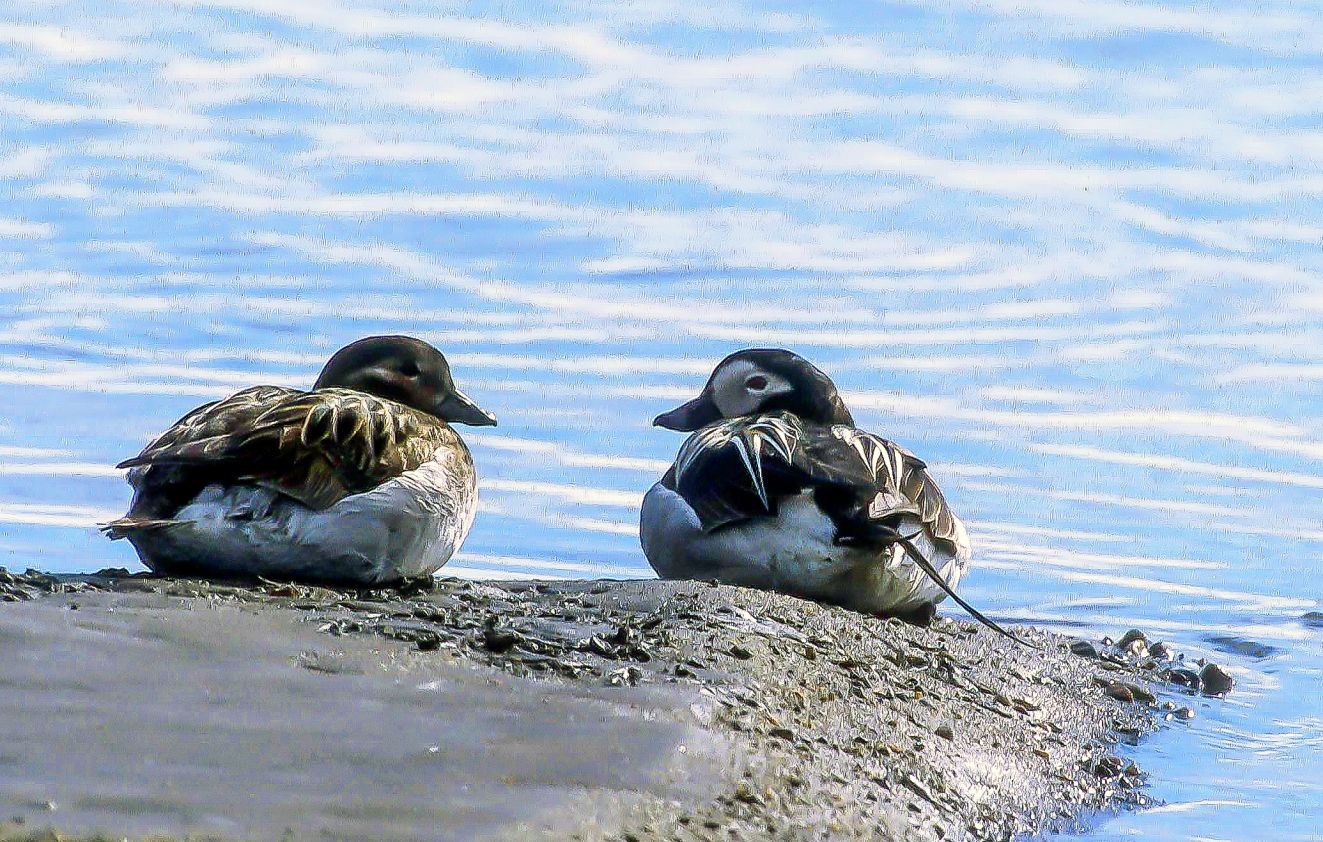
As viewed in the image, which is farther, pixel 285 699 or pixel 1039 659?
pixel 1039 659

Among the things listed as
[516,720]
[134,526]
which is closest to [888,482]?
[134,526]

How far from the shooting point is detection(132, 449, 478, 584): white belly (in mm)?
7684

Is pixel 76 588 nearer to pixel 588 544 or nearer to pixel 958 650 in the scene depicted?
pixel 958 650

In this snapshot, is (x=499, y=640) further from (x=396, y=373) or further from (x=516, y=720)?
(x=396, y=373)

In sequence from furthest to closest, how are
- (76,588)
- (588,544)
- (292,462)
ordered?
(588,544) < (292,462) < (76,588)

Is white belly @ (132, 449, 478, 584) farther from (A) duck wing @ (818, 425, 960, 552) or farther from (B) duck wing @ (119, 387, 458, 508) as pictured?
(A) duck wing @ (818, 425, 960, 552)

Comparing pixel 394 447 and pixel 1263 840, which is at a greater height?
pixel 394 447

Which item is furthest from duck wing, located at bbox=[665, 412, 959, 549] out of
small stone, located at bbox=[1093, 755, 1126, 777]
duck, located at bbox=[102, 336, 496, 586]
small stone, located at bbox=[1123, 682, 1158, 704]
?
small stone, located at bbox=[1093, 755, 1126, 777]

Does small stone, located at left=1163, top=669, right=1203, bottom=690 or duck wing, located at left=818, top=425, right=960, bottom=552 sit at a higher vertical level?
duck wing, located at left=818, top=425, right=960, bottom=552

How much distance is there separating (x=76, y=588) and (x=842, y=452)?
3.17 m

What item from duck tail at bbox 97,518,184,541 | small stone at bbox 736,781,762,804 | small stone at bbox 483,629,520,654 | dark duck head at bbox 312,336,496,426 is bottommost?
small stone at bbox 736,781,762,804

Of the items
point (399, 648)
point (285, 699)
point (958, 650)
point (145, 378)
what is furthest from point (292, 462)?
point (145, 378)

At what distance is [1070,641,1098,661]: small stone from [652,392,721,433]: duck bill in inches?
78.8

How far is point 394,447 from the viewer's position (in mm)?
8031
